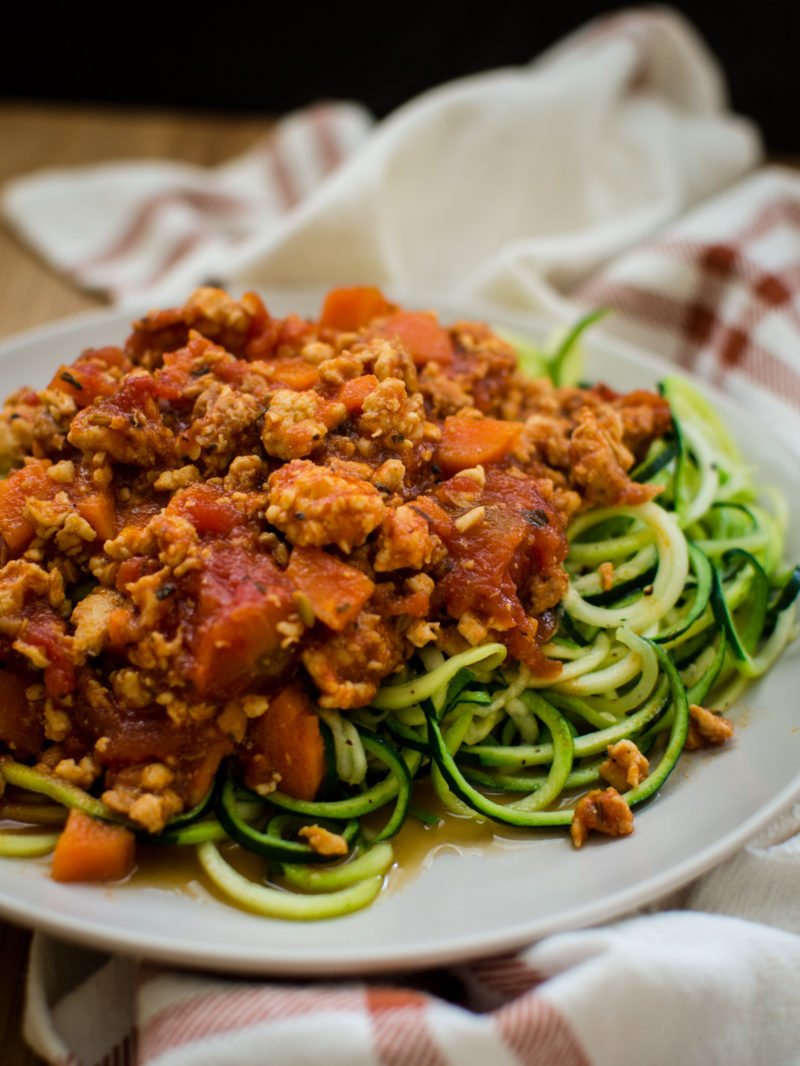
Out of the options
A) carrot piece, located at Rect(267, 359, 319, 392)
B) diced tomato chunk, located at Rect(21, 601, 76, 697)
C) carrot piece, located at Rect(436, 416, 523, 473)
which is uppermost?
carrot piece, located at Rect(267, 359, 319, 392)

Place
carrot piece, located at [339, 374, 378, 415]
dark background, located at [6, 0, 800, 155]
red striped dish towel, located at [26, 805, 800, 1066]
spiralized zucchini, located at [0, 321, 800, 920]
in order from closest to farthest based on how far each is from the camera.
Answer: red striped dish towel, located at [26, 805, 800, 1066] → spiralized zucchini, located at [0, 321, 800, 920] → carrot piece, located at [339, 374, 378, 415] → dark background, located at [6, 0, 800, 155]

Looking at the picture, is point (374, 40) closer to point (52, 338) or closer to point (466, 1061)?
point (52, 338)

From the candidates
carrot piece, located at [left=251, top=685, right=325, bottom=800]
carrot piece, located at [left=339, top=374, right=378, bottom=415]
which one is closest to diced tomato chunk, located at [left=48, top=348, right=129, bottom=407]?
carrot piece, located at [left=339, top=374, right=378, bottom=415]

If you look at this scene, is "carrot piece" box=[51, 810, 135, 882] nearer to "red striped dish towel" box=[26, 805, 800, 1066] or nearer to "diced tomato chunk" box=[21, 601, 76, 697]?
"red striped dish towel" box=[26, 805, 800, 1066]

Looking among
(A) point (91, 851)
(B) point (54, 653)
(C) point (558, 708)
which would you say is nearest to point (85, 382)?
(B) point (54, 653)

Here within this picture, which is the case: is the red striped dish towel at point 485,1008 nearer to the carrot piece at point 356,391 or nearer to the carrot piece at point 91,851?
the carrot piece at point 91,851

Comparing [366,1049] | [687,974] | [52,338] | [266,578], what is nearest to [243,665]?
[266,578]

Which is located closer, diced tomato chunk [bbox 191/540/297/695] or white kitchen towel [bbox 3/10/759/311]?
diced tomato chunk [bbox 191/540/297/695]
